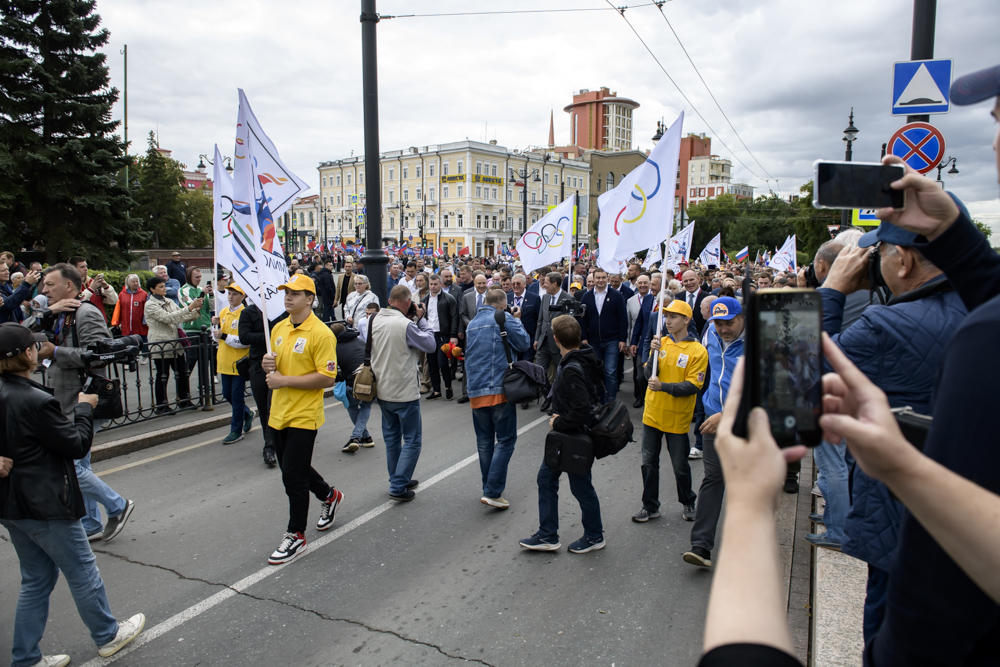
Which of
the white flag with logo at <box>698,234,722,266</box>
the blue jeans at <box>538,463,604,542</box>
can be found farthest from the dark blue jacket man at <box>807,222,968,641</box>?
the white flag with logo at <box>698,234,722,266</box>

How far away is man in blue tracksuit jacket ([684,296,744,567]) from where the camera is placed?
430cm

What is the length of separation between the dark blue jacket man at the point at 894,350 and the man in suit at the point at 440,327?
790 centimetres

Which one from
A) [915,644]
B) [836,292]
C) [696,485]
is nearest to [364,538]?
[696,485]

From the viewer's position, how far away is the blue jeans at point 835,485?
4.43 m

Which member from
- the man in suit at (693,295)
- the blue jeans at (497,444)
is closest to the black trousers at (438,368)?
the man in suit at (693,295)

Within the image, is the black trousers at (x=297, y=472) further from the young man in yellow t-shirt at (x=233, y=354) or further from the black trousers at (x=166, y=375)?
the black trousers at (x=166, y=375)

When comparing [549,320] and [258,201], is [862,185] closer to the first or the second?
[258,201]

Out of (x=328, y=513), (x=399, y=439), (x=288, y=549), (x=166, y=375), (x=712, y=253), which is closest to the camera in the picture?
(x=288, y=549)

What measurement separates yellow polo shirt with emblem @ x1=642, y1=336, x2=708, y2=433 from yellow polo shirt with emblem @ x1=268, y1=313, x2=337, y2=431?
2.59 meters

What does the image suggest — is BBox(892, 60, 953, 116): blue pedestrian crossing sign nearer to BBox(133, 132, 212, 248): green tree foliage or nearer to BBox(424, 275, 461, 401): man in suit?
BBox(424, 275, 461, 401): man in suit

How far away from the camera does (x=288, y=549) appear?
4.59 m

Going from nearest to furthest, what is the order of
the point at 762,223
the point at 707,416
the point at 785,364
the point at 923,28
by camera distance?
the point at 785,364 → the point at 707,416 → the point at 923,28 → the point at 762,223

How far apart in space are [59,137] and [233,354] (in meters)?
24.6

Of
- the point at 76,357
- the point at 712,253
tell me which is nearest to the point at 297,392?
the point at 76,357
